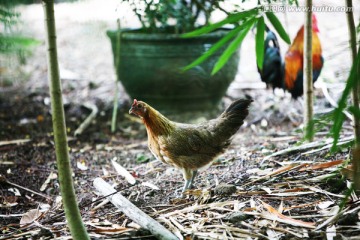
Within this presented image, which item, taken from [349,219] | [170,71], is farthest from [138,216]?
[170,71]

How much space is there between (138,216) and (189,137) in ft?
3.15

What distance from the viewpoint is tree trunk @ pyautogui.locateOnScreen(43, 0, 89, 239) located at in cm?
178

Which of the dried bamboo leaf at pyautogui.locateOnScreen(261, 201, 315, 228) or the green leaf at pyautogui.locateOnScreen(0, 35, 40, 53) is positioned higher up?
the green leaf at pyautogui.locateOnScreen(0, 35, 40, 53)

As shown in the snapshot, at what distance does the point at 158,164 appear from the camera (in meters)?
3.81

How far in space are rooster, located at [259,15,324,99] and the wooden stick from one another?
3.00 m

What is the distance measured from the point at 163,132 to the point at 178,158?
0.22 metres

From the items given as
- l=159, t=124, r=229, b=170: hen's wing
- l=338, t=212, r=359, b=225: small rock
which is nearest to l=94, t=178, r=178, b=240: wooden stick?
l=159, t=124, r=229, b=170: hen's wing

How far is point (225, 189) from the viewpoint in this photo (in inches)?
106

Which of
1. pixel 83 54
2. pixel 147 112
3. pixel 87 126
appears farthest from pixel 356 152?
pixel 83 54

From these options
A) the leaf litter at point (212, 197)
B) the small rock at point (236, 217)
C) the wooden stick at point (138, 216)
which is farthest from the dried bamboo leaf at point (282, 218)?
the wooden stick at point (138, 216)

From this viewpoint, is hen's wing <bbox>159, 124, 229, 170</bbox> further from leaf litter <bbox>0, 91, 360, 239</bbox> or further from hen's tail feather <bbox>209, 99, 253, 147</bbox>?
leaf litter <bbox>0, 91, 360, 239</bbox>

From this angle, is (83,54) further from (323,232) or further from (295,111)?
(323,232)

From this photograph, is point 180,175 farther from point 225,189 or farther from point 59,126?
point 59,126

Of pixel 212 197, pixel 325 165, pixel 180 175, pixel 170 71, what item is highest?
pixel 170 71
